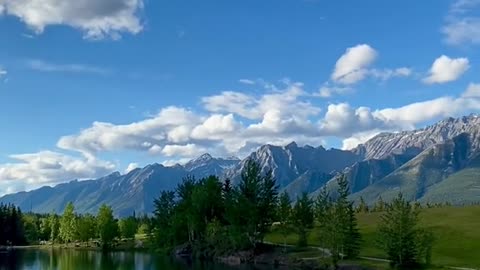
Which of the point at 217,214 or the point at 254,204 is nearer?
the point at 254,204

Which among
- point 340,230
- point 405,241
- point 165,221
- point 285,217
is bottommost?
point 405,241

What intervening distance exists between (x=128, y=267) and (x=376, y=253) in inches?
1945

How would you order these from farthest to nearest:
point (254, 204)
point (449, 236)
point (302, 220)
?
point (302, 220)
point (254, 204)
point (449, 236)

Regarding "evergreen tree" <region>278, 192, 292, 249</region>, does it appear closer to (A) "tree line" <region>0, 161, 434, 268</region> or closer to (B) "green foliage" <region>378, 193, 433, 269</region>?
(A) "tree line" <region>0, 161, 434, 268</region>

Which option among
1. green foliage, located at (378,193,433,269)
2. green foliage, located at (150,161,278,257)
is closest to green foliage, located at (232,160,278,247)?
green foliage, located at (150,161,278,257)

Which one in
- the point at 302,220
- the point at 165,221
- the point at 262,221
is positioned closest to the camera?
the point at 262,221

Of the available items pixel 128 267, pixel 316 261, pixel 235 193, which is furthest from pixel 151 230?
pixel 316 261

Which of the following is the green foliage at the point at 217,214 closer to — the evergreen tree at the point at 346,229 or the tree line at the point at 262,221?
the tree line at the point at 262,221

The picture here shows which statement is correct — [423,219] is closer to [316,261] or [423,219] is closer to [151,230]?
[316,261]

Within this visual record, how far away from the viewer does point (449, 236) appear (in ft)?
413

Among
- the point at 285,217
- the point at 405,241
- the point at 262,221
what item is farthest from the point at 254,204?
the point at 405,241

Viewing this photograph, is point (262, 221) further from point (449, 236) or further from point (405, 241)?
point (405, 241)

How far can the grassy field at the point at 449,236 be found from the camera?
330ft

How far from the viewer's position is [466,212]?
16350cm
